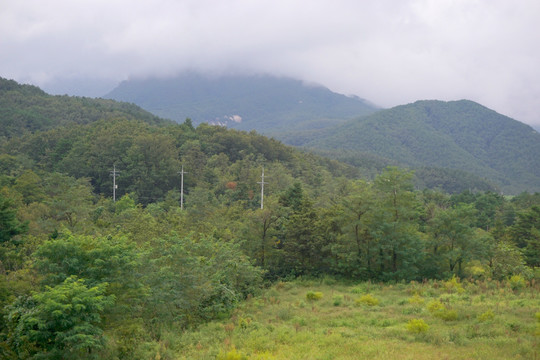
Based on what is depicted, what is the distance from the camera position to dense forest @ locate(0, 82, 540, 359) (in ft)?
40.6

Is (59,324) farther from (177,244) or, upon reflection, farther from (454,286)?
(454,286)

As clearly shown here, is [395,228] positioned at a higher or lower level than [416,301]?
higher

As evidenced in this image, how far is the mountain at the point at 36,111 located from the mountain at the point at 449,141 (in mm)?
70012

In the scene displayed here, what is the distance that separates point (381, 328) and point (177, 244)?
8.27m

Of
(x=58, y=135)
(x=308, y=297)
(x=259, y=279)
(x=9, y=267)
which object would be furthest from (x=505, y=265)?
(x=58, y=135)

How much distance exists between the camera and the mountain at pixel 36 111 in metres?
79.1

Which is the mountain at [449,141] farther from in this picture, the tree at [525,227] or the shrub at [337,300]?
the shrub at [337,300]

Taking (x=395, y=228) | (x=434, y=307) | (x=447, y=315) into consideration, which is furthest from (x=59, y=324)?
(x=395, y=228)

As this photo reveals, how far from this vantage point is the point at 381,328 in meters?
14.9

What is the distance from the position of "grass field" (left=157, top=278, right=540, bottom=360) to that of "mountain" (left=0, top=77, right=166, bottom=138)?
239 feet

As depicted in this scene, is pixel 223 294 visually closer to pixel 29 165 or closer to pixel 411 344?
pixel 411 344

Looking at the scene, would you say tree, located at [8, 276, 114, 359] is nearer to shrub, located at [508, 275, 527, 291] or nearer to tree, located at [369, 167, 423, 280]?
tree, located at [369, 167, 423, 280]

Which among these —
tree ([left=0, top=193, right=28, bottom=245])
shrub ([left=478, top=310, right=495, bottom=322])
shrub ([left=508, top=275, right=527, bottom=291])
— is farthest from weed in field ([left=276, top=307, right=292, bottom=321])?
tree ([left=0, top=193, right=28, bottom=245])

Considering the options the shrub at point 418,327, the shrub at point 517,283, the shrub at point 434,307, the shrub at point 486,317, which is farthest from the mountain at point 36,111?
the shrub at point 486,317
